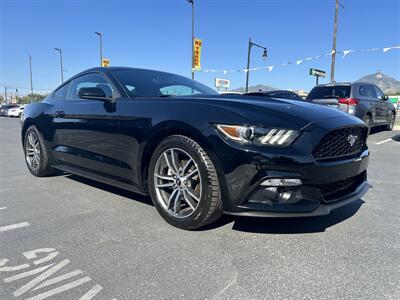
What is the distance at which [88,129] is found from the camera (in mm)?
3799

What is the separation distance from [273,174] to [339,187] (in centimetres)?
73

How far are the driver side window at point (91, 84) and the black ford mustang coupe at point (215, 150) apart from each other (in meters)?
0.02

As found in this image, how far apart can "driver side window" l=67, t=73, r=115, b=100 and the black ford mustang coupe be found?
18mm

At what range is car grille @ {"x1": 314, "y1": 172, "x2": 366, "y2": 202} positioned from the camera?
2.60 metres

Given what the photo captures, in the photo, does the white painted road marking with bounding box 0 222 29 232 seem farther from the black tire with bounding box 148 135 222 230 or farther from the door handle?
the door handle

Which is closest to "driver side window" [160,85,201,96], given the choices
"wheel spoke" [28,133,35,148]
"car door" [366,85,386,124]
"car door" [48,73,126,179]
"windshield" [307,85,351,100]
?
"car door" [48,73,126,179]

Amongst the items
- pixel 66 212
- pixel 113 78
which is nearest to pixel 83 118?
pixel 113 78

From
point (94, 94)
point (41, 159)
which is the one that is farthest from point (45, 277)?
point (41, 159)

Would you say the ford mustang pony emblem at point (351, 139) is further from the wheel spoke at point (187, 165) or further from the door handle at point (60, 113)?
Answer: the door handle at point (60, 113)

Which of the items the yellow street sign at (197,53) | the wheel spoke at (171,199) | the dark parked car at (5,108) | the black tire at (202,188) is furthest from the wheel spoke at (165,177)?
the dark parked car at (5,108)

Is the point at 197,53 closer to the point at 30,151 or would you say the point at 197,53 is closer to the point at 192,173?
the point at 30,151

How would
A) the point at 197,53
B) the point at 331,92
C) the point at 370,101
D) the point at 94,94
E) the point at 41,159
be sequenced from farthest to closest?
the point at 197,53
the point at 370,101
the point at 331,92
the point at 41,159
the point at 94,94

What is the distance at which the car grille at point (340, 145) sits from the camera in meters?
2.56

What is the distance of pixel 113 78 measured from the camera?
3699 mm
